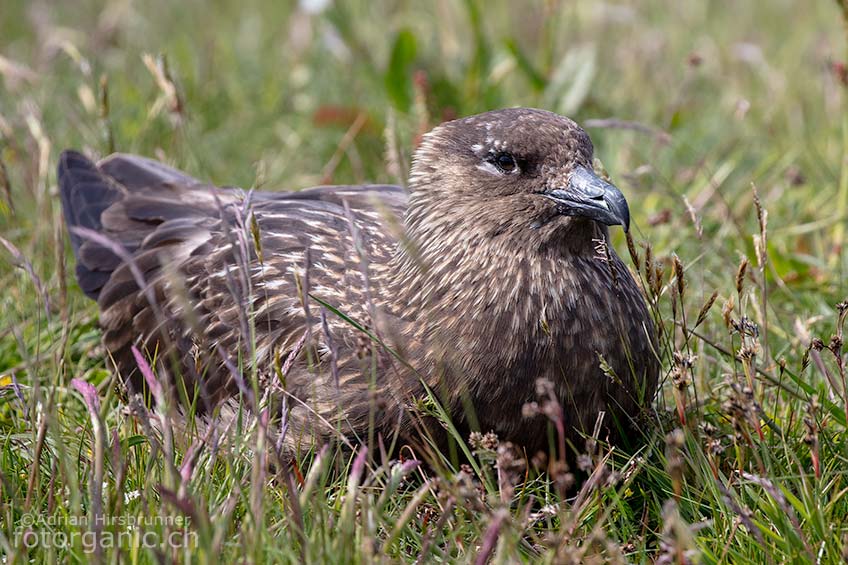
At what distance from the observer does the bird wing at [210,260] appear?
3.53 metres

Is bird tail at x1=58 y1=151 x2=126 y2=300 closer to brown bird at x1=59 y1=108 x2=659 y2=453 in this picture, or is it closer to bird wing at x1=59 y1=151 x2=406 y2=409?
bird wing at x1=59 y1=151 x2=406 y2=409

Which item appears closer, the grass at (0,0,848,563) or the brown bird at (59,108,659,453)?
the grass at (0,0,848,563)

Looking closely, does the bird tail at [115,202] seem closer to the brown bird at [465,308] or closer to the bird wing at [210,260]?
the bird wing at [210,260]

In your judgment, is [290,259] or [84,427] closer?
[84,427]

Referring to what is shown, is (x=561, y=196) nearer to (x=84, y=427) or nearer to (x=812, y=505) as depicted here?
(x=812, y=505)

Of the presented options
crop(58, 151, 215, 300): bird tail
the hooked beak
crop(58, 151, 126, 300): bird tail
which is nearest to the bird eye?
the hooked beak

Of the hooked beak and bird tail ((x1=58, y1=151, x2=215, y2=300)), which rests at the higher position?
the hooked beak

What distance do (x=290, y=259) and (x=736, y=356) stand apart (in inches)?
58.7

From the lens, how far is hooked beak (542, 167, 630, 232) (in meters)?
3.02

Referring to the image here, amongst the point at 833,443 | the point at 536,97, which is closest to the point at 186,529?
the point at 833,443

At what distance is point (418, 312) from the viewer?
336 cm

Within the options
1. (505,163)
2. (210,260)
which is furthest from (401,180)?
(505,163)

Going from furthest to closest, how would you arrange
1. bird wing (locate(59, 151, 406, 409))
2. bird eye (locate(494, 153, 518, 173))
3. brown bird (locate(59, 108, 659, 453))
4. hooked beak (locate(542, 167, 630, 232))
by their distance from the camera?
bird wing (locate(59, 151, 406, 409))
bird eye (locate(494, 153, 518, 173))
brown bird (locate(59, 108, 659, 453))
hooked beak (locate(542, 167, 630, 232))

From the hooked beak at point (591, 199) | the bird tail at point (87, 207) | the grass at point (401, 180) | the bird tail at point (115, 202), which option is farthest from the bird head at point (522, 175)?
the bird tail at point (87, 207)
